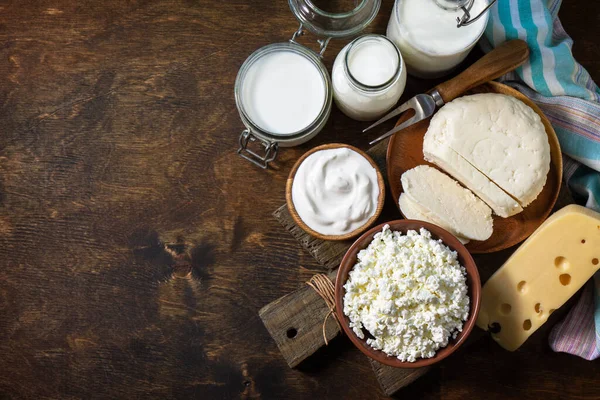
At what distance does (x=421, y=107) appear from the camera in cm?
133

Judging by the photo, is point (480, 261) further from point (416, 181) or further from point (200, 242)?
point (200, 242)

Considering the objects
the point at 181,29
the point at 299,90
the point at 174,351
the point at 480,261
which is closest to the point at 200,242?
the point at 174,351

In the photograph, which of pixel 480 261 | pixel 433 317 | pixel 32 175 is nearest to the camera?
pixel 433 317

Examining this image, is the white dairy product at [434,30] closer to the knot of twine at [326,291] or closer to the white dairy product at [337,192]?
the white dairy product at [337,192]

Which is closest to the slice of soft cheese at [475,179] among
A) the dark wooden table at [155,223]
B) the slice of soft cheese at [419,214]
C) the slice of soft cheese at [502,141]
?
the slice of soft cheese at [502,141]

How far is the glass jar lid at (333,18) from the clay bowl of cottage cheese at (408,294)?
504mm

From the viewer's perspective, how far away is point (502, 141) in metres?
1.30

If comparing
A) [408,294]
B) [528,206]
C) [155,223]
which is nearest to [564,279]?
[528,206]

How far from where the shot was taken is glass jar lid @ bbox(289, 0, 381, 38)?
1323 millimetres

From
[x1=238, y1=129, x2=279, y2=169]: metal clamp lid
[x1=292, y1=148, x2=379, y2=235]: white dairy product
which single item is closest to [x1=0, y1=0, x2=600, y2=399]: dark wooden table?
[x1=238, y1=129, x2=279, y2=169]: metal clamp lid

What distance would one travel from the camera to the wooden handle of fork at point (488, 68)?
4.34 ft

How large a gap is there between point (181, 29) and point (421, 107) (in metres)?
0.69

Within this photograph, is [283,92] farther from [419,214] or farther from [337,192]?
[419,214]

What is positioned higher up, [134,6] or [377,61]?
[377,61]
